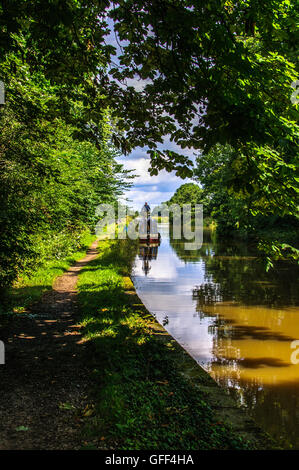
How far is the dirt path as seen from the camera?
3.11m

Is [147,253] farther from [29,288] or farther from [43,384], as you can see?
[43,384]

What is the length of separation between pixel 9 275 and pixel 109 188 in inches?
674

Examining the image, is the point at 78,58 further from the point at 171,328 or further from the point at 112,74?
the point at 171,328

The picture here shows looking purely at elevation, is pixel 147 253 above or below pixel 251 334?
above

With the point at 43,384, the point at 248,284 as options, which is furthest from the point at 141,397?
the point at 248,284

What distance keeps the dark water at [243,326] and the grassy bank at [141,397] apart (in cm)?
108

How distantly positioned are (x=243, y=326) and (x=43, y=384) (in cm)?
544

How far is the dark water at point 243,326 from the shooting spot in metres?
4.79

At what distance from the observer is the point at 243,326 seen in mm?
8047

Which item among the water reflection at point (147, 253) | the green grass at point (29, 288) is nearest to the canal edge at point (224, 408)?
the green grass at point (29, 288)

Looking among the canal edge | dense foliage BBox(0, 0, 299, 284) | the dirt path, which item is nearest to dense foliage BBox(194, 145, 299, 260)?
dense foliage BBox(0, 0, 299, 284)

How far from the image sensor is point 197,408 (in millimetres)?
3578

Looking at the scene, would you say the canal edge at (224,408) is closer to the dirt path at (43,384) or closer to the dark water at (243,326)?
the dark water at (243,326)
